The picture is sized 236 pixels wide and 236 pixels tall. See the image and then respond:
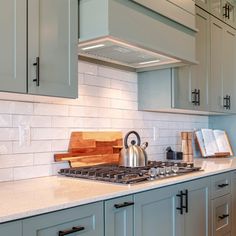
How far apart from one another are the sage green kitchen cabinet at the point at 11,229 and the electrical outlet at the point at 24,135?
89cm

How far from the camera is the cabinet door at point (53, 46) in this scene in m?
1.76

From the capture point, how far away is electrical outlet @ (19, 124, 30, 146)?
83.3 inches

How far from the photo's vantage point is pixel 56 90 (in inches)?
73.3

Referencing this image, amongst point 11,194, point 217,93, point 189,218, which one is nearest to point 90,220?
point 11,194

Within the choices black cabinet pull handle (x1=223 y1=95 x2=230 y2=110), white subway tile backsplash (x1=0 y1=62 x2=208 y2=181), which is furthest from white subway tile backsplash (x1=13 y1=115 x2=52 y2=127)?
black cabinet pull handle (x1=223 y1=95 x2=230 y2=110)

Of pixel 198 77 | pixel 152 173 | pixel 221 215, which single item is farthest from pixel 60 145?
pixel 198 77

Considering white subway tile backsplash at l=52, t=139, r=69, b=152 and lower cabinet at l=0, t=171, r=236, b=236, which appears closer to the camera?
lower cabinet at l=0, t=171, r=236, b=236

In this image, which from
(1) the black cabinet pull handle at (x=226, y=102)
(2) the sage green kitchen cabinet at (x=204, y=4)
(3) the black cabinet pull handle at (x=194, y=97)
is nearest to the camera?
(3) the black cabinet pull handle at (x=194, y=97)

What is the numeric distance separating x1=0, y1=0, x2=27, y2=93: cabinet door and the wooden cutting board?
0.77 meters

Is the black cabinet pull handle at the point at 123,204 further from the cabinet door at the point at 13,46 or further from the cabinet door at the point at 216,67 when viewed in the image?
the cabinet door at the point at 216,67

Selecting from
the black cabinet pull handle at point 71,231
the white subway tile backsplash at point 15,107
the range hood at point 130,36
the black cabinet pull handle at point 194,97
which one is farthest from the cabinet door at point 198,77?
the black cabinet pull handle at point 71,231

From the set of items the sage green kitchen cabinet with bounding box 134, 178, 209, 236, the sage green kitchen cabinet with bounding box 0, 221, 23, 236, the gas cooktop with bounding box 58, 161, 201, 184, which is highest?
the gas cooktop with bounding box 58, 161, 201, 184

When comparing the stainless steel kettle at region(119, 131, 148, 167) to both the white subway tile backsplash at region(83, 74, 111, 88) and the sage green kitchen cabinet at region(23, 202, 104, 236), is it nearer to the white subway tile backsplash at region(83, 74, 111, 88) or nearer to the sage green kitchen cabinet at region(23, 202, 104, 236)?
the white subway tile backsplash at region(83, 74, 111, 88)

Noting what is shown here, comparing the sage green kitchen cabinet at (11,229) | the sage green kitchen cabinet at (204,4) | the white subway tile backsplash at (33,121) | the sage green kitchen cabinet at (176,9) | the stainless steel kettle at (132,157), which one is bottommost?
the sage green kitchen cabinet at (11,229)
